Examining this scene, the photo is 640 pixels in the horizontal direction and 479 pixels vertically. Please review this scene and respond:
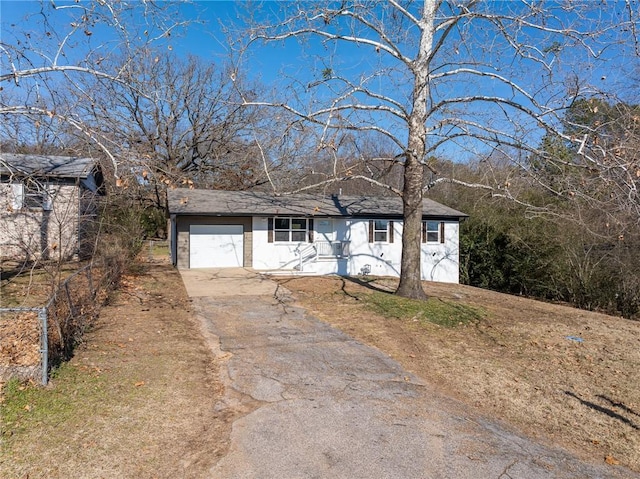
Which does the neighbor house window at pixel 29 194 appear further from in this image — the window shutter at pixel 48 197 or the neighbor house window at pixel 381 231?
the neighbor house window at pixel 381 231

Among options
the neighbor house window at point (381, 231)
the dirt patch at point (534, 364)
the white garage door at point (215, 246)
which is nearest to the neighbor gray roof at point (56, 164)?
the white garage door at point (215, 246)

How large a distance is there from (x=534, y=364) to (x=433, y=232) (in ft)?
44.2

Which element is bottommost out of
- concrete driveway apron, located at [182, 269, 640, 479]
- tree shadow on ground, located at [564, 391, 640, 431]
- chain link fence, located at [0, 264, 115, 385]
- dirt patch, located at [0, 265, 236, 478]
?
tree shadow on ground, located at [564, 391, 640, 431]

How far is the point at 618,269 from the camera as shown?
578 inches

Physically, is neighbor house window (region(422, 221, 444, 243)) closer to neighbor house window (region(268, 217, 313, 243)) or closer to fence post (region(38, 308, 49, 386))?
neighbor house window (region(268, 217, 313, 243))

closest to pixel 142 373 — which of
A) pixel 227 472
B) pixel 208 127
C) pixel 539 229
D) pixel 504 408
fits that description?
pixel 227 472

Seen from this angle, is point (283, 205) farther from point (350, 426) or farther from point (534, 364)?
point (350, 426)

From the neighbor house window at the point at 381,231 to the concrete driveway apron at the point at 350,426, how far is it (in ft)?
39.9

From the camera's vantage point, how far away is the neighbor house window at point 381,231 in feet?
64.2

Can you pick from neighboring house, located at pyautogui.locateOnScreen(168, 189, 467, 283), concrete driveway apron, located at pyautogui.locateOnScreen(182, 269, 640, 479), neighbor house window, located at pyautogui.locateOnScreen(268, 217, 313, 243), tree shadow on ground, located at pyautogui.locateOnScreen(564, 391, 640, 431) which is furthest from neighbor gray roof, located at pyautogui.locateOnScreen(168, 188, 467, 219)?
tree shadow on ground, located at pyautogui.locateOnScreen(564, 391, 640, 431)

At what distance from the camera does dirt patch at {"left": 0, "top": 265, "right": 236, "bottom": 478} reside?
3.51m

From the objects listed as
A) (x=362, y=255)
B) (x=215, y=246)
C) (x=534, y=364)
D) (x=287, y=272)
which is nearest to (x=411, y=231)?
(x=534, y=364)

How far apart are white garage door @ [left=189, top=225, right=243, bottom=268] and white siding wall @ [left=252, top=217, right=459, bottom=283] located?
752 mm

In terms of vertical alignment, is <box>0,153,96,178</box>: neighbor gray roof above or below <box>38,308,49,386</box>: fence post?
above
